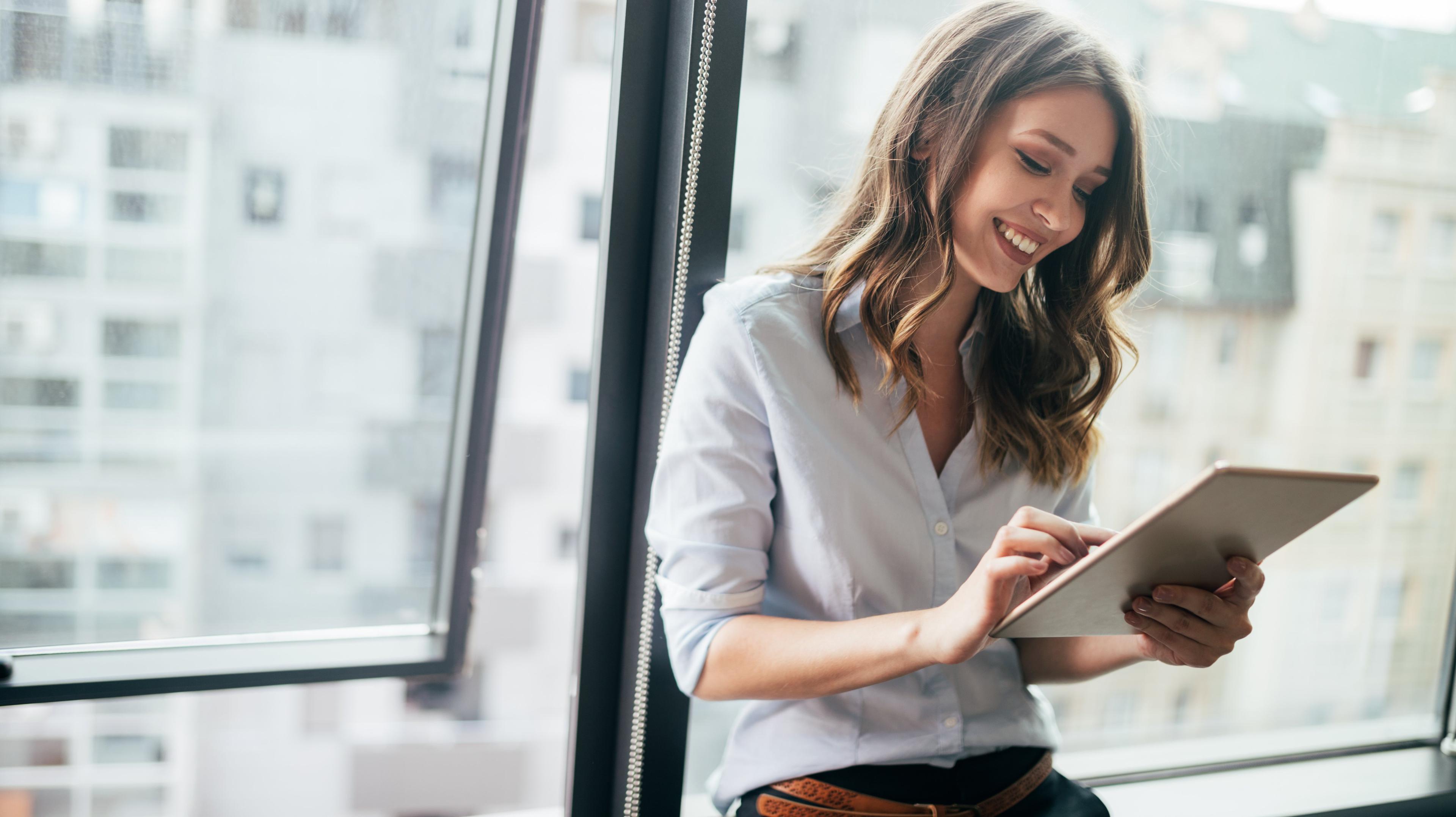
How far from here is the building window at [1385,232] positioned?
Result: 1844 millimetres

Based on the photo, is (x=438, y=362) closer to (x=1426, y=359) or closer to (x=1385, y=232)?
(x=1385, y=232)

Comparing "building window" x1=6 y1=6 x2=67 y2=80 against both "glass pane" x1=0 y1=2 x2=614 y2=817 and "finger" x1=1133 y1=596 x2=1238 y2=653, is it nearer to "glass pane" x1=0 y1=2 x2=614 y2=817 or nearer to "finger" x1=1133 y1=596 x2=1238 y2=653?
"glass pane" x1=0 y1=2 x2=614 y2=817

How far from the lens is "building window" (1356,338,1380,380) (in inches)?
74.1

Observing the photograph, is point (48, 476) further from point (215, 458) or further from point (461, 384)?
point (461, 384)

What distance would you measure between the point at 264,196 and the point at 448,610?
2.17ft

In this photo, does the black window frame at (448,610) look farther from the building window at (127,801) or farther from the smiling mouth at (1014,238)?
the smiling mouth at (1014,238)

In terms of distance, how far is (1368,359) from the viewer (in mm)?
1890

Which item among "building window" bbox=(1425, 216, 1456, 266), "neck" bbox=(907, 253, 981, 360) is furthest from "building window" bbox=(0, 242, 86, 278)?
"building window" bbox=(1425, 216, 1456, 266)

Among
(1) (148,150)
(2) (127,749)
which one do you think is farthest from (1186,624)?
(2) (127,749)

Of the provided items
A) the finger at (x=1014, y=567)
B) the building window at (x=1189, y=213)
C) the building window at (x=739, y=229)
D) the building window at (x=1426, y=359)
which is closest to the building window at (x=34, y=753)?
the building window at (x=739, y=229)

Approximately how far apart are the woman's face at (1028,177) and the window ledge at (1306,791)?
1037mm

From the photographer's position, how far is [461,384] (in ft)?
4.72

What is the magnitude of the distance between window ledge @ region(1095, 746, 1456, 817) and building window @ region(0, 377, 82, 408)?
5.54 feet

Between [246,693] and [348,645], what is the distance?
2.03 meters
